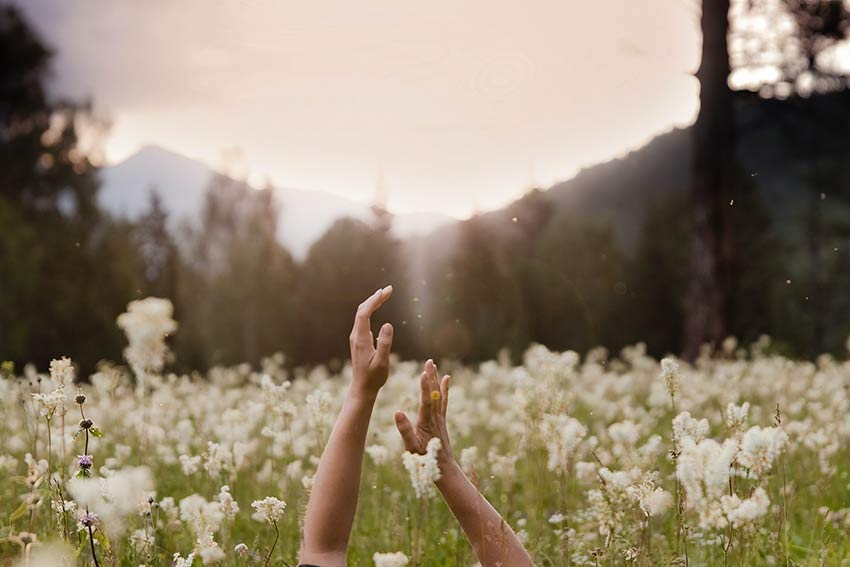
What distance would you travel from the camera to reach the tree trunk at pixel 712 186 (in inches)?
443

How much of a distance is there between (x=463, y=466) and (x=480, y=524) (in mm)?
1602

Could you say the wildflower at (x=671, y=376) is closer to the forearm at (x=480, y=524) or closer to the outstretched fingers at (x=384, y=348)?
the forearm at (x=480, y=524)

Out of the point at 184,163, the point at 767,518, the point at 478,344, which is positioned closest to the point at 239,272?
the point at 478,344

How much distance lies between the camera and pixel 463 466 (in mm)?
4832

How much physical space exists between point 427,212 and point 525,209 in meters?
29.1

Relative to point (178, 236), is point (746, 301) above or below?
below

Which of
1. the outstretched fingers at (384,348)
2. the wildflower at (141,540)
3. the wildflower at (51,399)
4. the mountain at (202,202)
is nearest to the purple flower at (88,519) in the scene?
the wildflower at (51,399)

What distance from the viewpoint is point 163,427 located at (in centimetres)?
660

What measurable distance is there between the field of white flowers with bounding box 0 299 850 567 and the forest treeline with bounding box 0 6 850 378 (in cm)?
611

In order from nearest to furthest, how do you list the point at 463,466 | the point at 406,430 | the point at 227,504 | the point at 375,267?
→ the point at 227,504, the point at 406,430, the point at 463,466, the point at 375,267

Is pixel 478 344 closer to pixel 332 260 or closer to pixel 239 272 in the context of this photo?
pixel 332 260

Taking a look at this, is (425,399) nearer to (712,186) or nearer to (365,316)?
(365,316)

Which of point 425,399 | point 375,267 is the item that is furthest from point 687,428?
point 375,267

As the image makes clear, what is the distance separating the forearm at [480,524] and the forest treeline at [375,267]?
9.01 m
